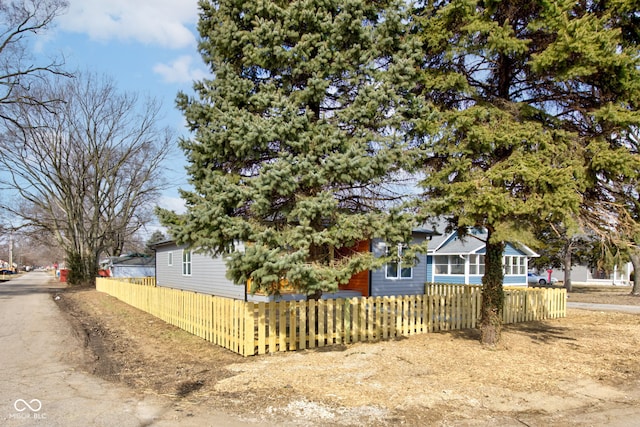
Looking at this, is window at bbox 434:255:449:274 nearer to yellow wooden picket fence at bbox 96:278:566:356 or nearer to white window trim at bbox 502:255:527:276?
white window trim at bbox 502:255:527:276

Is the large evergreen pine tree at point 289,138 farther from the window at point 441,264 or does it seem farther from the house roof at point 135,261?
the house roof at point 135,261

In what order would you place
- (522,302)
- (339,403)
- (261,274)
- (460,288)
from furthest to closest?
(460,288) < (522,302) < (261,274) < (339,403)

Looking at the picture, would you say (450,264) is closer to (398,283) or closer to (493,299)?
(398,283)

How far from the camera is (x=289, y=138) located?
25.2 feet

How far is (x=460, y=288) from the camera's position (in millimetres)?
17484

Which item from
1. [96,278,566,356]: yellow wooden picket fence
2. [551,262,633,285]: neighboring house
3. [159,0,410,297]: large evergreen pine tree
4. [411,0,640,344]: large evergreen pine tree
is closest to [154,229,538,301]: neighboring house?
[96,278,566,356]: yellow wooden picket fence

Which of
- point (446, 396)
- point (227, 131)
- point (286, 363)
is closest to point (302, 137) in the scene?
point (227, 131)

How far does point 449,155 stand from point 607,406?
15.4 ft

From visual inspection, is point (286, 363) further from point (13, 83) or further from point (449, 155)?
point (13, 83)

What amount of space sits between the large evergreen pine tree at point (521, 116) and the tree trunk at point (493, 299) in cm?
2

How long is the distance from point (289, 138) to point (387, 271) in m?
11.7

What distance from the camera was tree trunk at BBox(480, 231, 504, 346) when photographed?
9195 millimetres

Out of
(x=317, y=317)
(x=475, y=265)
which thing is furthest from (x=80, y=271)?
(x=317, y=317)

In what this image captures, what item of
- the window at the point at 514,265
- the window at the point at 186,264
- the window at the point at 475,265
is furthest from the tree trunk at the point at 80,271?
the window at the point at 514,265
